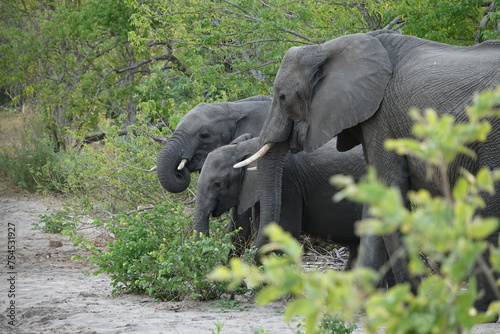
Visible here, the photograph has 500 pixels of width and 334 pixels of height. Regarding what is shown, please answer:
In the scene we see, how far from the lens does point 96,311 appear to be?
709 cm

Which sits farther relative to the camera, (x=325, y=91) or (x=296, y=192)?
(x=296, y=192)

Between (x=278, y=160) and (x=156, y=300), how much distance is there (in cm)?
161

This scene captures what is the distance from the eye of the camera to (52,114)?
23859 mm

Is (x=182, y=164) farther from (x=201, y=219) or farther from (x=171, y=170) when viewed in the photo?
(x=201, y=219)

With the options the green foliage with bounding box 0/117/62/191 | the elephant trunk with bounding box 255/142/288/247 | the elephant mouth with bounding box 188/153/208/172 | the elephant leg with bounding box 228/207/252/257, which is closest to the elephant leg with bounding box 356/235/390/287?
the elephant trunk with bounding box 255/142/288/247

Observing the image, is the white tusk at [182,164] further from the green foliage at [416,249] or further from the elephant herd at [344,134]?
the green foliage at [416,249]

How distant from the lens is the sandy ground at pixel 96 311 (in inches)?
244

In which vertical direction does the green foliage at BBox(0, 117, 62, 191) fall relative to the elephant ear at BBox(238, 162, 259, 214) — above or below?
below

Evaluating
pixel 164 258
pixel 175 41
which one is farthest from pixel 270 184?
pixel 175 41

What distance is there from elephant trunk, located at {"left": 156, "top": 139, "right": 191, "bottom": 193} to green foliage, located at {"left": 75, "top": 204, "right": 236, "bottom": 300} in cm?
132

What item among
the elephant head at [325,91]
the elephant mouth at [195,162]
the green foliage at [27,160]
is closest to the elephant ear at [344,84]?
the elephant head at [325,91]

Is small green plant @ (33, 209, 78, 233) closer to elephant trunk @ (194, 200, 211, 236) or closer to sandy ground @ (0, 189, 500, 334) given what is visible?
sandy ground @ (0, 189, 500, 334)

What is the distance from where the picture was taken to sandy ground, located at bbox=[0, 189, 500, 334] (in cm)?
619

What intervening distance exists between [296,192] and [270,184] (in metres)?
0.81
